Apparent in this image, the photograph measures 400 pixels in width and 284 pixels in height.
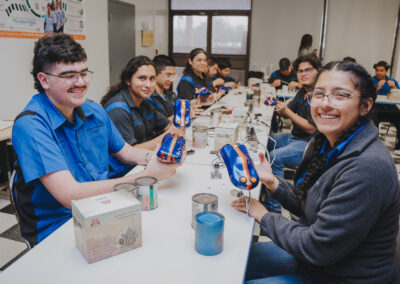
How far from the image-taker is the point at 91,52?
4.80 m

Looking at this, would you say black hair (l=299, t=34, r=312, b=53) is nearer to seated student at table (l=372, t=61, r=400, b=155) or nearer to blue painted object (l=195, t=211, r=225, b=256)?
seated student at table (l=372, t=61, r=400, b=155)

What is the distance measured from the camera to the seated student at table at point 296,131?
268cm

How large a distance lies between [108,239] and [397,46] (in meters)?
7.94

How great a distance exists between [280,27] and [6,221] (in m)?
6.94

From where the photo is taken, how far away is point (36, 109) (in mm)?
1326

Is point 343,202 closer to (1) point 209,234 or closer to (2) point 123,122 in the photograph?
(1) point 209,234

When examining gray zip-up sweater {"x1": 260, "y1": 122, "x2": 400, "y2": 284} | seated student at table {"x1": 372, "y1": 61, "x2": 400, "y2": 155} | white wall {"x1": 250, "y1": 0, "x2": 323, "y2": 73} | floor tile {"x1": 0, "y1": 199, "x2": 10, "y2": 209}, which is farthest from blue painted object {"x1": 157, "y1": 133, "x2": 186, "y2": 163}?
white wall {"x1": 250, "y1": 0, "x2": 323, "y2": 73}

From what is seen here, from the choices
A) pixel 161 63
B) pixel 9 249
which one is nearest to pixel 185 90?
pixel 161 63

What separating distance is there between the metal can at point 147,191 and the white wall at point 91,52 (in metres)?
2.92

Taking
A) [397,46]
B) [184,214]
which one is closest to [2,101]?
[184,214]

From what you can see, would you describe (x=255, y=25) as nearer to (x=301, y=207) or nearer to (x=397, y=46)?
(x=397, y=46)

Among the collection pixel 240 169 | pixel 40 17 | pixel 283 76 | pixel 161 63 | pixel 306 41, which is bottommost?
pixel 240 169

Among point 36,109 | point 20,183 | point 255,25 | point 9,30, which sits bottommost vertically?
point 20,183

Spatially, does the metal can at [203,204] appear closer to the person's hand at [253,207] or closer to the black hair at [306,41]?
the person's hand at [253,207]
